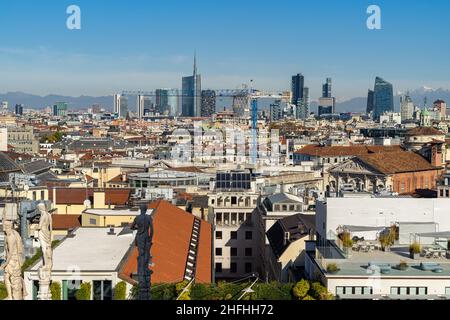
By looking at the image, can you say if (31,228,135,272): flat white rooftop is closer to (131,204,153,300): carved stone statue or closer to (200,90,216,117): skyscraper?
(131,204,153,300): carved stone statue

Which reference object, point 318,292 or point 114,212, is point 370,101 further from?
point 318,292

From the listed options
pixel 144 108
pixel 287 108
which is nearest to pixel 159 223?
pixel 287 108

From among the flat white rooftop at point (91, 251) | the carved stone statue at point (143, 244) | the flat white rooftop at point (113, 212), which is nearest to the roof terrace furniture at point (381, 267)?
the flat white rooftop at point (91, 251)

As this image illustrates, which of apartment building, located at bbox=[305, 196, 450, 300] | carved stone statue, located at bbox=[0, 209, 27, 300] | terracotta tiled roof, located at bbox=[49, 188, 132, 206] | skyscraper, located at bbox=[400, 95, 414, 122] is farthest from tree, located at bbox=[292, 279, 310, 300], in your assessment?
skyscraper, located at bbox=[400, 95, 414, 122]

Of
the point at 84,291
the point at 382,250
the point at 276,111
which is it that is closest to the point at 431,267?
the point at 382,250

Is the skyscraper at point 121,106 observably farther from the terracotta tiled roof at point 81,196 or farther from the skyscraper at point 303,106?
the terracotta tiled roof at point 81,196

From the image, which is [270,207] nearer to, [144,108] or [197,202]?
[197,202]
